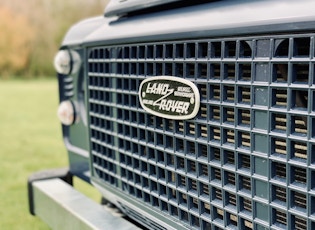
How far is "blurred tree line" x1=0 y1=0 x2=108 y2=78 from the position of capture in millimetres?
34906

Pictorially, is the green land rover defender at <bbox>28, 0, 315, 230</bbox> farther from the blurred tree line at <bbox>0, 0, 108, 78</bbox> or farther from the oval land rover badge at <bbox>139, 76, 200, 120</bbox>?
the blurred tree line at <bbox>0, 0, 108, 78</bbox>

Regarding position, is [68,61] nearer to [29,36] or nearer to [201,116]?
[201,116]

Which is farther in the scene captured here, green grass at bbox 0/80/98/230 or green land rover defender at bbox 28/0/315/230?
green grass at bbox 0/80/98/230

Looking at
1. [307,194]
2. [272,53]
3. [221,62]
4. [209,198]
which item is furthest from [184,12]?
[307,194]

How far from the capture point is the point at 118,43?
1.74 m

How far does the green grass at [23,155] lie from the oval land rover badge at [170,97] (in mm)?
1432

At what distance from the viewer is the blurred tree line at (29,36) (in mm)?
34906

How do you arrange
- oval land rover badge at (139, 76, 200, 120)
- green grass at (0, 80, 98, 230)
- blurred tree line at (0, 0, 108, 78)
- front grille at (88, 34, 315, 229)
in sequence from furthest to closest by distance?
blurred tree line at (0, 0, 108, 78)
green grass at (0, 80, 98, 230)
oval land rover badge at (139, 76, 200, 120)
front grille at (88, 34, 315, 229)

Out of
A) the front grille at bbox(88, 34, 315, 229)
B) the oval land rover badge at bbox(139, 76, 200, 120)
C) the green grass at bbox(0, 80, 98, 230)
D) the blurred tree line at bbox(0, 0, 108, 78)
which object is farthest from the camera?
the blurred tree line at bbox(0, 0, 108, 78)

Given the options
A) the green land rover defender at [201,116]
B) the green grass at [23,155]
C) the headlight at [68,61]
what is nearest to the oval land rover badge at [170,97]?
the green land rover defender at [201,116]

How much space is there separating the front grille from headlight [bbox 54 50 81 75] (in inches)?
20.7

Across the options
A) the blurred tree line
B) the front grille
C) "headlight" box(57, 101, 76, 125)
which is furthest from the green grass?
the blurred tree line

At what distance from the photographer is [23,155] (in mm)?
4879

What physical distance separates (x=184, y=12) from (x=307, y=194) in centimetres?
66
